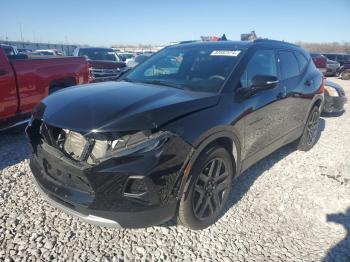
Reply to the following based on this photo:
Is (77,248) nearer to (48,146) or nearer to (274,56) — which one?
(48,146)

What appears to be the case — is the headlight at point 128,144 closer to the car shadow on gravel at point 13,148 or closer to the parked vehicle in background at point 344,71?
the car shadow on gravel at point 13,148

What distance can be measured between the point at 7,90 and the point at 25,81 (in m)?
0.39

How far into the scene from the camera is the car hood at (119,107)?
239cm

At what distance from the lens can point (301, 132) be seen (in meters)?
5.11

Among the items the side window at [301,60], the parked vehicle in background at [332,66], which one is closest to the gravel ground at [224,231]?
the side window at [301,60]

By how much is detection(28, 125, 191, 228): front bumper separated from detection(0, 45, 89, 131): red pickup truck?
288cm

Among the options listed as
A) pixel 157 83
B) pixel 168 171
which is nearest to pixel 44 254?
pixel 168 171

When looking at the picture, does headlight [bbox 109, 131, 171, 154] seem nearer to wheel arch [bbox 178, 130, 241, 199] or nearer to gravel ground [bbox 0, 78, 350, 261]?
wheel arch [bbox 178, 130, 241, 199]

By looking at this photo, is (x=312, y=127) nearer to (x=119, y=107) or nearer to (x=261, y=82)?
(x=261, y=82)

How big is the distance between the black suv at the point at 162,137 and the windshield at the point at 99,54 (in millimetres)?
9506

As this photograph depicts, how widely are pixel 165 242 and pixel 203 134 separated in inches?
42.8

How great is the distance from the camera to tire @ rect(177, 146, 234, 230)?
2.71 m

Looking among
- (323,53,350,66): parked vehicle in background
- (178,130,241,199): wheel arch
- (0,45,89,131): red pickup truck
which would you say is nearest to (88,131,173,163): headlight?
(178,130,241,199): wheel arch

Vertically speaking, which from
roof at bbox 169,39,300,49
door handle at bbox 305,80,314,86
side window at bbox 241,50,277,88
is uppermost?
roof at bbox 169,39,300,49
